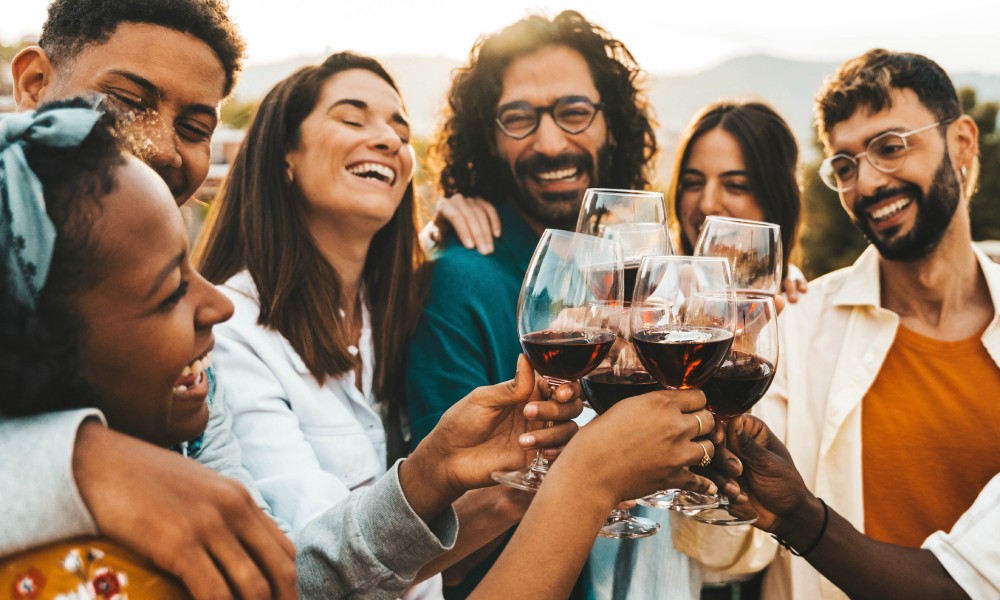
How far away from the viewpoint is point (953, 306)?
3588mm

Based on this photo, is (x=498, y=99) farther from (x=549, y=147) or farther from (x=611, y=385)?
(x=611, y=385)

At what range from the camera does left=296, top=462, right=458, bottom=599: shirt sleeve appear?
2.17 meters

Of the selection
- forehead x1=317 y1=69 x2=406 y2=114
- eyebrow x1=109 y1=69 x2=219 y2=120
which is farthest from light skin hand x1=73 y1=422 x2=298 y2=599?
forehead x1=317 y1=69 x2=406 y2=114

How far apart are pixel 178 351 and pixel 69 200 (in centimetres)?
34

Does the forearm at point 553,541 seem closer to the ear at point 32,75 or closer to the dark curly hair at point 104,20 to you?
the dark curly hair at point 104,20

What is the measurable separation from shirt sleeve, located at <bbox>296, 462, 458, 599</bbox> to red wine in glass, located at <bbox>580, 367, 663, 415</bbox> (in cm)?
63

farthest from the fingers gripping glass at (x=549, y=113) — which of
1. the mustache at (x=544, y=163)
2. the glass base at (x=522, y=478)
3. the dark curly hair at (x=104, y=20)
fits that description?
the glass base at (x=522, y=478)

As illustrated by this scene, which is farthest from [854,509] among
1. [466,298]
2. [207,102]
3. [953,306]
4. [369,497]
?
[207,102]

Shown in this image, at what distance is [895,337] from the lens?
11.6ft

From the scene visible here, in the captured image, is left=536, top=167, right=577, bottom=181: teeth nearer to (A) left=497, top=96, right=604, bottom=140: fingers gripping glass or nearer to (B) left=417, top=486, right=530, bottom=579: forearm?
(A) left=497, top=96, right=604, bottom=140: fingers gripping glass

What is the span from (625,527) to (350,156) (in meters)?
1.90

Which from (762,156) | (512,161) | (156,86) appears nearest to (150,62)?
(156,86)

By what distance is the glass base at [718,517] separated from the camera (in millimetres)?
2184

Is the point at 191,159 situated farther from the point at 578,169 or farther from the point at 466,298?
the point at 578,169
